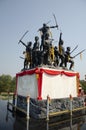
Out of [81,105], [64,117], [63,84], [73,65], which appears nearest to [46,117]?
[64,117]

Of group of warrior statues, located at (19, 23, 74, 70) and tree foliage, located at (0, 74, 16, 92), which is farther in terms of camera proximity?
tree foliage, located at (0, 74, 16, 92)

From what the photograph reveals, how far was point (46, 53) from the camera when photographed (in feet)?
45.2

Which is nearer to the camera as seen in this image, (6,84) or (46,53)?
(46,53)

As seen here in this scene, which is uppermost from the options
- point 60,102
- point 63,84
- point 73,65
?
point 73,65

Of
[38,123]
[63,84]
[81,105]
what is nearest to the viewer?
[38,123]

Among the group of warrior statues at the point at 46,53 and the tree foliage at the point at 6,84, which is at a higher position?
the group of warrior statues at the point at 46,53

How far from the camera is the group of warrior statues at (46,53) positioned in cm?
1384

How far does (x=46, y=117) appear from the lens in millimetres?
11281

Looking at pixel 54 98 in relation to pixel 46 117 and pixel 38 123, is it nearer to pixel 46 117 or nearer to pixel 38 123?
pixel 46 117

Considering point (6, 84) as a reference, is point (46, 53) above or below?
above

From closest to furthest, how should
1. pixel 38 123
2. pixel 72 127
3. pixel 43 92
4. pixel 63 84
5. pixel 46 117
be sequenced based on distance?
pixel 72 127 < pixel 38 123 < pixel 46 117 < pixel 43 92 < pixel 63 84

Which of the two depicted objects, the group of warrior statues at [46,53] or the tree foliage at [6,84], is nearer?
the group of warrior statues at [46,53]

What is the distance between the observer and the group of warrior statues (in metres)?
13.8

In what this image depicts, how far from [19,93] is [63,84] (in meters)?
4.15
